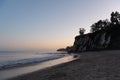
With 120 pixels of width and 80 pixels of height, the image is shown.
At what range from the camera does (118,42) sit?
66.9 meters

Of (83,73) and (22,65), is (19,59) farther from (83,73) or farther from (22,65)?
(83,73)

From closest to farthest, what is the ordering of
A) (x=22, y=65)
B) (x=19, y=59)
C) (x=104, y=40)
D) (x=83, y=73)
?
(x=83, y=73), (x=22, y=65), (x=19, y=59), (x=104, y=40)

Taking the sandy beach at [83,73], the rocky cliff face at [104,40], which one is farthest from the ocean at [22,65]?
the rocky cliff face at [104,40]

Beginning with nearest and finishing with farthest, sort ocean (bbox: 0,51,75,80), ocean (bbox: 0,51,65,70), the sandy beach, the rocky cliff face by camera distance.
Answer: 1. the sandy beach
2. ocean (bbox: 0,51,75,80)
3. ocean (bbox: 0,51,65,70)
4. the rocky cliff face

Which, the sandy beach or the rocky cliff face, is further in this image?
the rocky cliff face

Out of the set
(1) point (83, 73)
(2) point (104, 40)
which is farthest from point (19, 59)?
(2) point (104, 40)

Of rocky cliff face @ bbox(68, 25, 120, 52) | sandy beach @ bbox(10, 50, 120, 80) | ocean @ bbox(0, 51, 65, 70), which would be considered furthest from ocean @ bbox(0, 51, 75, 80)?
rocky cliff face @ bbox(68, 25, 120, 52)

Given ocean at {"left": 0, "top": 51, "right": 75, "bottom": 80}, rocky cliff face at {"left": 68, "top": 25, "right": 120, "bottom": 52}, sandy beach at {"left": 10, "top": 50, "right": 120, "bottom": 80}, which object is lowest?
sandy beach at {"left": 10, "top": 50, "right": 120, "bottom": 80}

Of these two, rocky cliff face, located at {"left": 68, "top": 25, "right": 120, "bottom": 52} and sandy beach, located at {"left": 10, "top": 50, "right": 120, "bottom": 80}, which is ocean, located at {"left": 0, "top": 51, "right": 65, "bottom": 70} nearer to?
sandy beach, located at {"left": 10, "top": 50, "right": 120, "bottom": 80}

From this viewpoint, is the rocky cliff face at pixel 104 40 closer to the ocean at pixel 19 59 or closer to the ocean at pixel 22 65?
the ocean at pixel 19 59

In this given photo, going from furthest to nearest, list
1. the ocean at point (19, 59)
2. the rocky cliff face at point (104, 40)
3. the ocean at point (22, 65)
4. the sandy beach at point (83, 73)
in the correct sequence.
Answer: the rocky cliff face at point (104, 40) → the ocean at point (19, 59) → the ocean at point (22, 65) → the sandy beach at point (83, 73)

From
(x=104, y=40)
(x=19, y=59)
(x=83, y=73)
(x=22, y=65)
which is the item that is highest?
(x=104, y=40)

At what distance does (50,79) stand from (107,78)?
11.6 ft

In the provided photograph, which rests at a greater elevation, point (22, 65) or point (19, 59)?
point (19, 59)
